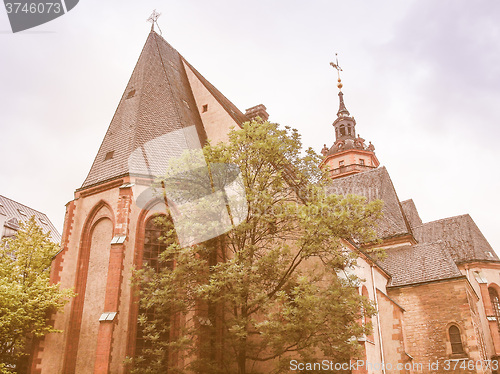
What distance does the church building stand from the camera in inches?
606

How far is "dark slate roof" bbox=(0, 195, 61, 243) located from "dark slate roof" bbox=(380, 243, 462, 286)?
27.0m

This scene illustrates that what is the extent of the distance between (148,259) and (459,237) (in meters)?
23.6

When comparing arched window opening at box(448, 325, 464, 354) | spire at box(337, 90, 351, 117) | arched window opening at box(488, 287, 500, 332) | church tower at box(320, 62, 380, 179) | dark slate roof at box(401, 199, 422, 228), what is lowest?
arched window opening at box(448, 325, 464, 354)

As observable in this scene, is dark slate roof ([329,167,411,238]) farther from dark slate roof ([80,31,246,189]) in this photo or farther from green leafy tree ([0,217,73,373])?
green leafy tree ([0,217,73,373])

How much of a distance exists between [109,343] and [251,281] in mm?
5178

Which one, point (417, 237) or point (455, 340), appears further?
point (417, 237)

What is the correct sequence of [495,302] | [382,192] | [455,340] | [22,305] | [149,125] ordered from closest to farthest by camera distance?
[22,305], [149,125], [455,340], [495,302], [382,192]

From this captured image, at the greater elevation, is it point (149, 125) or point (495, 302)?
point (149, 125)

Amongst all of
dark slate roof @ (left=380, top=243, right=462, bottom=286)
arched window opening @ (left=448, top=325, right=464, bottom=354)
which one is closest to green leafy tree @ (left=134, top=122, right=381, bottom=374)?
arched window opening @ (left=448, top=325, right=464, bottom=354)

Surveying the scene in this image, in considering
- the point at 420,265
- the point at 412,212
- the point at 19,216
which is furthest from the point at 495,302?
the point at 19,216

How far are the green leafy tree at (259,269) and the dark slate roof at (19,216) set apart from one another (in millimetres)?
28381

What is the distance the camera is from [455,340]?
21000mm

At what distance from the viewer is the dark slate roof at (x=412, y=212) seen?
33906mm

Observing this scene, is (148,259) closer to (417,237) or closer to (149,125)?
(149,125)
